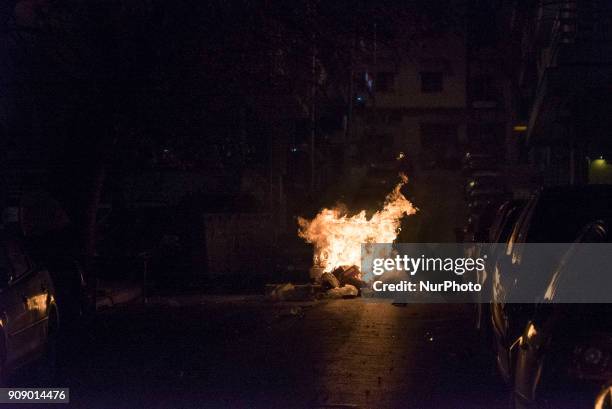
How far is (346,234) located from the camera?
20.2m

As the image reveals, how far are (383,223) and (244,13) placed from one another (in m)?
7.07

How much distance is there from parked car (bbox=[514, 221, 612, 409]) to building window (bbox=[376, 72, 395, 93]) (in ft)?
164

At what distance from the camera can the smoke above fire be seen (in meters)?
20.1

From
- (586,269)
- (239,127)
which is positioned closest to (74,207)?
(239,127)

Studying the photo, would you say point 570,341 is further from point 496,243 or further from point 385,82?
point 385,82

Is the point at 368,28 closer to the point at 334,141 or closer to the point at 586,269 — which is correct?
the point at 586,269

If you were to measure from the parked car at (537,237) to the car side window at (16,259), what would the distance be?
4.68 m

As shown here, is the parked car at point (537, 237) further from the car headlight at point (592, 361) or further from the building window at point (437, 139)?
the building window at point (437, 139)

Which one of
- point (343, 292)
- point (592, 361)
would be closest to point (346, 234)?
point (343, 292)

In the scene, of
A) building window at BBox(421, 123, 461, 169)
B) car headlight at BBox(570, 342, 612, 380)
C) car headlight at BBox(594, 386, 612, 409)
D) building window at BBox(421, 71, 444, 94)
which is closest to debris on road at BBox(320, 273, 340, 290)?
car headlight at BBox(570, 342, 612, 380)

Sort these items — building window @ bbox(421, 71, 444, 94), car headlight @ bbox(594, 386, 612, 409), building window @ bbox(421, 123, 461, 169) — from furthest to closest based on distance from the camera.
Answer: building window @ bbox(421, 71, 444, 94) < building window @ bbox(421, 123, 461, 169) < car headlight @ bbox(594, 386, 612, 409)

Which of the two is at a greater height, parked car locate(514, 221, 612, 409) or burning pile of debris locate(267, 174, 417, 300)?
parked car locate(514, 221, 612, 409)

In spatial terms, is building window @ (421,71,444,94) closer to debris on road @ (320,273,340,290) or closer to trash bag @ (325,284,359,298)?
debris on road @ (320,273,340,290)

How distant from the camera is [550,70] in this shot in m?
18.7
